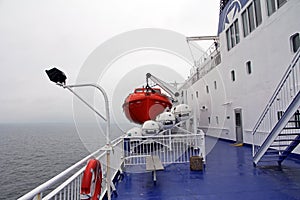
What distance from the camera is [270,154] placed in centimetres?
560

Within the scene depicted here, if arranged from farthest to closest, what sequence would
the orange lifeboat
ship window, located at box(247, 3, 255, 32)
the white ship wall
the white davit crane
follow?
the white davit crane, the orange lifeboat, ship window, located at box(247, 3, 255, 32), the white ship wall

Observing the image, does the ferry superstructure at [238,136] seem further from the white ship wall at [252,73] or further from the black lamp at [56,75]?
the black lamp at [56,75]

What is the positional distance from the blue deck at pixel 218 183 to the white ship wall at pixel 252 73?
9.65ft

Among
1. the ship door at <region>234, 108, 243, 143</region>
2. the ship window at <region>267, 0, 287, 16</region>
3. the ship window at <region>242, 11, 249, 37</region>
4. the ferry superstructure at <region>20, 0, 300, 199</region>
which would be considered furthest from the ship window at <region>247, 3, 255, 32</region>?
the ship door at <region>234, 108, 243, 143</region>

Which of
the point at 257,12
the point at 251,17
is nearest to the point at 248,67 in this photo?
the point at 251,17

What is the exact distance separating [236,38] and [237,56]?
84cm

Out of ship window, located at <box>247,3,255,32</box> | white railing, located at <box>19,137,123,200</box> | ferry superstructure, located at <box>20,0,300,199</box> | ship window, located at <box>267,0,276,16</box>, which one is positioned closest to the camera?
white railing, located at <box>19,137,123,200</box>

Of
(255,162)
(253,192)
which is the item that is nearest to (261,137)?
(255,162)

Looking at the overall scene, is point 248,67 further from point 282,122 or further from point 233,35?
point 282,122

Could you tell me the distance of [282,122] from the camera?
3.90 metres

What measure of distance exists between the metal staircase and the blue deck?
15.2 inches

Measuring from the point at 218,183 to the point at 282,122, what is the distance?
5.63 feet

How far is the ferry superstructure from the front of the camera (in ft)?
11.7

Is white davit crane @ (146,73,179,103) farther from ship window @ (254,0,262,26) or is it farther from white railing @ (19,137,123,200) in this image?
white railing @ (19,137,123,200)
